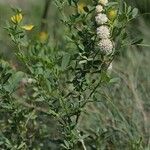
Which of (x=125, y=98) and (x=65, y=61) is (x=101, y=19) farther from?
(x=125, y=98)

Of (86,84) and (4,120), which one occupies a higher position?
(86,84)

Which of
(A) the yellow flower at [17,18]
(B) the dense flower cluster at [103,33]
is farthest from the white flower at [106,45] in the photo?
(A) the yellow flower at [17,18]

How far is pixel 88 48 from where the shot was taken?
211 cm

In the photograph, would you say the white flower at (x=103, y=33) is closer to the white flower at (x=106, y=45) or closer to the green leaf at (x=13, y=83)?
the white flower at (x=106, y=45)

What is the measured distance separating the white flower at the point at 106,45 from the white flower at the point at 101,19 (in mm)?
63

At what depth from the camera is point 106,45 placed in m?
2.01

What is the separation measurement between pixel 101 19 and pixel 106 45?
93mm

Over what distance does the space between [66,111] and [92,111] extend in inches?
34.8

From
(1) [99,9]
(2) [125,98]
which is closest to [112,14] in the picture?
(1) [99,9]

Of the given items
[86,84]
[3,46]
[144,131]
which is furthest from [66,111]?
[3,46]

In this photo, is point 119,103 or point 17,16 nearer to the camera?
point 17,16

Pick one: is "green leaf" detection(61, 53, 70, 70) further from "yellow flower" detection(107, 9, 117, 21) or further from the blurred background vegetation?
the blurred background vegetation

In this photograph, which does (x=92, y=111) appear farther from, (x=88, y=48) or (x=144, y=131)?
(x=88, y=48)

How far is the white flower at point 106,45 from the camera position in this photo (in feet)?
6.60
